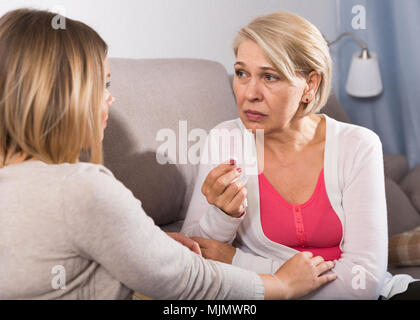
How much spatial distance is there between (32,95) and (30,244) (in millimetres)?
177

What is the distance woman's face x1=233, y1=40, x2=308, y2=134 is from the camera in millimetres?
900

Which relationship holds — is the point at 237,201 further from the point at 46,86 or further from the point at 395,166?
the point at 395,166

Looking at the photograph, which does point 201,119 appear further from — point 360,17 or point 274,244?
point 360,17

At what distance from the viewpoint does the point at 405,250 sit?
1219 millimetres

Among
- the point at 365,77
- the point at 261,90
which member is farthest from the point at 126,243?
the point at 365,77

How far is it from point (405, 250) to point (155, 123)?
0.68 m

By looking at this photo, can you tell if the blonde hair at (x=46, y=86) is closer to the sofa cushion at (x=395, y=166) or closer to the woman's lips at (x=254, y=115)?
the woman's lips at (x=254, y=115)

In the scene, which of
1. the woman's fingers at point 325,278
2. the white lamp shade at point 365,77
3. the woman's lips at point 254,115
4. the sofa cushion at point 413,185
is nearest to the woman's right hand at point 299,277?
the woman's fingers at point 325,278

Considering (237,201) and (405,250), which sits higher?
(237,201)

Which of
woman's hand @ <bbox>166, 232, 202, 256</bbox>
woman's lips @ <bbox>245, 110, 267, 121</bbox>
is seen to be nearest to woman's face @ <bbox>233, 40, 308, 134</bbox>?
woman's lips @ <bbox>245, 110, 267, 121</bbox>

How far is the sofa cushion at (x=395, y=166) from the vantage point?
1.58m

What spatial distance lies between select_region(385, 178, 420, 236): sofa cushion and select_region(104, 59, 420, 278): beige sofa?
0.17m

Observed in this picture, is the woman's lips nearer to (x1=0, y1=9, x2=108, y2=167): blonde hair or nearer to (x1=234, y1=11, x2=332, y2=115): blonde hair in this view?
(x1=234, y1=11, x2=332, y2=115): blonde hair
